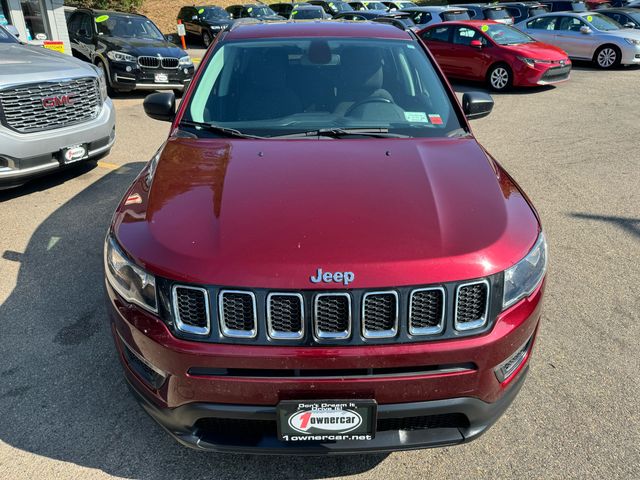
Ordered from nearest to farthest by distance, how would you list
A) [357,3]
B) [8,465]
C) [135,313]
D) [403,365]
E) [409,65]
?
[403,365]
[135,313]
[8,465]
[409,65]
[357,3]

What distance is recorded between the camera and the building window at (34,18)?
13.5 meters

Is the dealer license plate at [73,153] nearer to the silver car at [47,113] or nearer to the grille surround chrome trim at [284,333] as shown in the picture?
the silver car at [47,113]

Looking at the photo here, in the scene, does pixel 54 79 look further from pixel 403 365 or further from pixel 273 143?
pixel 403 365

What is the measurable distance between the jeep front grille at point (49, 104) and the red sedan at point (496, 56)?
886 cm

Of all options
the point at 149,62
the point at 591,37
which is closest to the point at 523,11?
the point at 591,37

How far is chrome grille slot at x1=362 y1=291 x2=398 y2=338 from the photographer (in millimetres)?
1988

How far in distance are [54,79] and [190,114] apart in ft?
9.99

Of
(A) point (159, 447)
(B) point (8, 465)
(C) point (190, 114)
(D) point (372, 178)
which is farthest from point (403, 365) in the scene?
(C) point (190, 114)

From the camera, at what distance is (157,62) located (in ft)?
35.6

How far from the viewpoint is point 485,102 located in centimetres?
389

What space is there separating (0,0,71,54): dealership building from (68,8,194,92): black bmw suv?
155cm

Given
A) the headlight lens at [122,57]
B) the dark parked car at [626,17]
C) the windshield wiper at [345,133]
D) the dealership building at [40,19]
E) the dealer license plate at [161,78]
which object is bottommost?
the dealer license plate at [161,78]

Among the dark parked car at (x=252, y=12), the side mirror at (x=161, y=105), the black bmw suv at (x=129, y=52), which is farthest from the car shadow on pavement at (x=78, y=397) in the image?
the dark parked car at (x=252, y=12)

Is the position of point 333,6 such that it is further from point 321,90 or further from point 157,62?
point 321,90
